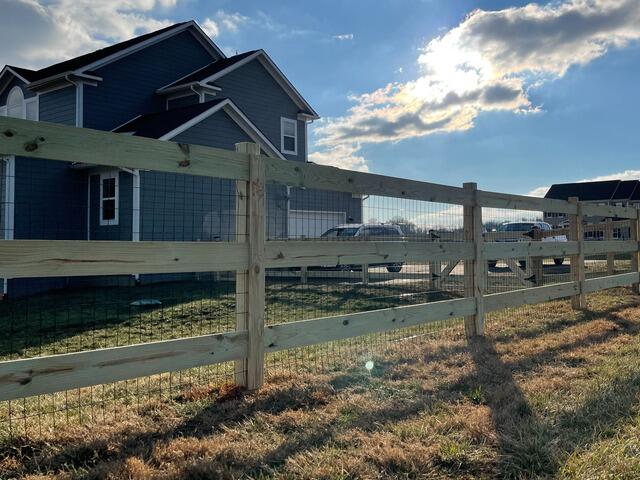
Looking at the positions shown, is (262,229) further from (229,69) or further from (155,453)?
(229,69)

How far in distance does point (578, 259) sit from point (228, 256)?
619 cm

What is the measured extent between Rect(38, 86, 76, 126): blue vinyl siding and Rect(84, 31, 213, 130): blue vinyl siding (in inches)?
18.2

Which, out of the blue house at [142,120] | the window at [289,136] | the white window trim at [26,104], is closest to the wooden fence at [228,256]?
the blue house at [142,120]

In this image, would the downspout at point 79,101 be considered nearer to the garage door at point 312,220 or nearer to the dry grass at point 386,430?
the garage door at point 312,220

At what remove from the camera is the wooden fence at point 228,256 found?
284 cm

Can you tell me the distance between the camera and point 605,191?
49875 mm

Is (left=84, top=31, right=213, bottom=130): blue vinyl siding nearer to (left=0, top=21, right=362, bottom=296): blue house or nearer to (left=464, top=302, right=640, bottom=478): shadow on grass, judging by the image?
(left=0, top=21, right=362, bottom=296): blue house

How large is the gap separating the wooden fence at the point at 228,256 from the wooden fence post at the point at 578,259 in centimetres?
247

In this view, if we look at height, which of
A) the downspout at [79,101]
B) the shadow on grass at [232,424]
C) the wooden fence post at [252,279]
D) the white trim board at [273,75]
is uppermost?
the white trim board at [273,75]

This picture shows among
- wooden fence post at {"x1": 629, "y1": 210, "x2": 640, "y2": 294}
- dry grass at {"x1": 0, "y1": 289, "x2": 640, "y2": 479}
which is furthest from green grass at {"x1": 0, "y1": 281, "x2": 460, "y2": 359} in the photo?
wooden fence post at {"x1": 629, "y1": 210, "x2": 640, "y2": 294}

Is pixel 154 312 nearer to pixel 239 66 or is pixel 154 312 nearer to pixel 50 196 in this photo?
pixel 50 196

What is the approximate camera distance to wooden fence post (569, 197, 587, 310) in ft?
25.4

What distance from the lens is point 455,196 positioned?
5.80 meters

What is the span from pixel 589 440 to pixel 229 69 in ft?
54.5
